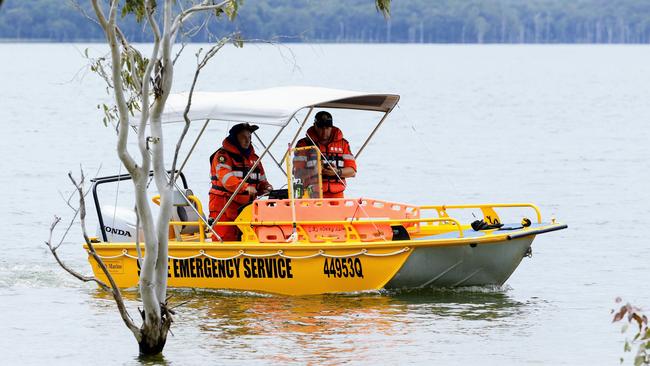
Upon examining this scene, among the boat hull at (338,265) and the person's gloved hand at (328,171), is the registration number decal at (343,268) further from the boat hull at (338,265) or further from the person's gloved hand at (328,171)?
the person's gloved hand at (328,171)

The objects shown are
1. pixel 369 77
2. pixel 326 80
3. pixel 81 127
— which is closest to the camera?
pixel 81 127

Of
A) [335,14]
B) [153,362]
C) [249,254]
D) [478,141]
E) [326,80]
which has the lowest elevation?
[153,362]

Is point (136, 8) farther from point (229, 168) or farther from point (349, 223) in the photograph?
point (349, 223)

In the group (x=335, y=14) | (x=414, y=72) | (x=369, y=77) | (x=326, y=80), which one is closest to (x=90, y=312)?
(x=326, y=80)

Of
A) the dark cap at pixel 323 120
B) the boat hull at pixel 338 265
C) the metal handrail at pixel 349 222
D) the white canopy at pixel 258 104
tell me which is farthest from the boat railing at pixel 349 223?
the dark cap at pixel 323 120

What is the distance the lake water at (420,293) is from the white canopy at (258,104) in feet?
2.05

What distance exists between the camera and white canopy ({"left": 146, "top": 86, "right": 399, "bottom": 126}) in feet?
50.4

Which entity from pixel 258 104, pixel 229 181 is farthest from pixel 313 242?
pixel 258 104

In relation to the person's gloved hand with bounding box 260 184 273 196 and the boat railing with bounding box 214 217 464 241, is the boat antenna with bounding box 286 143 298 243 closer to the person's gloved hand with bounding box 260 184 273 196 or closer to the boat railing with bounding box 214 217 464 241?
the boat railing with bounding box 214 217 464 241

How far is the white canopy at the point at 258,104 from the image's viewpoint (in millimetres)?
15359

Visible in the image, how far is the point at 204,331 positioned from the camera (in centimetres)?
1465

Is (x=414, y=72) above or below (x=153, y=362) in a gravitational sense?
above

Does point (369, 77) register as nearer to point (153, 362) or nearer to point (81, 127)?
point (81, 127)

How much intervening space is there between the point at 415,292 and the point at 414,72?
10958 centimetres
